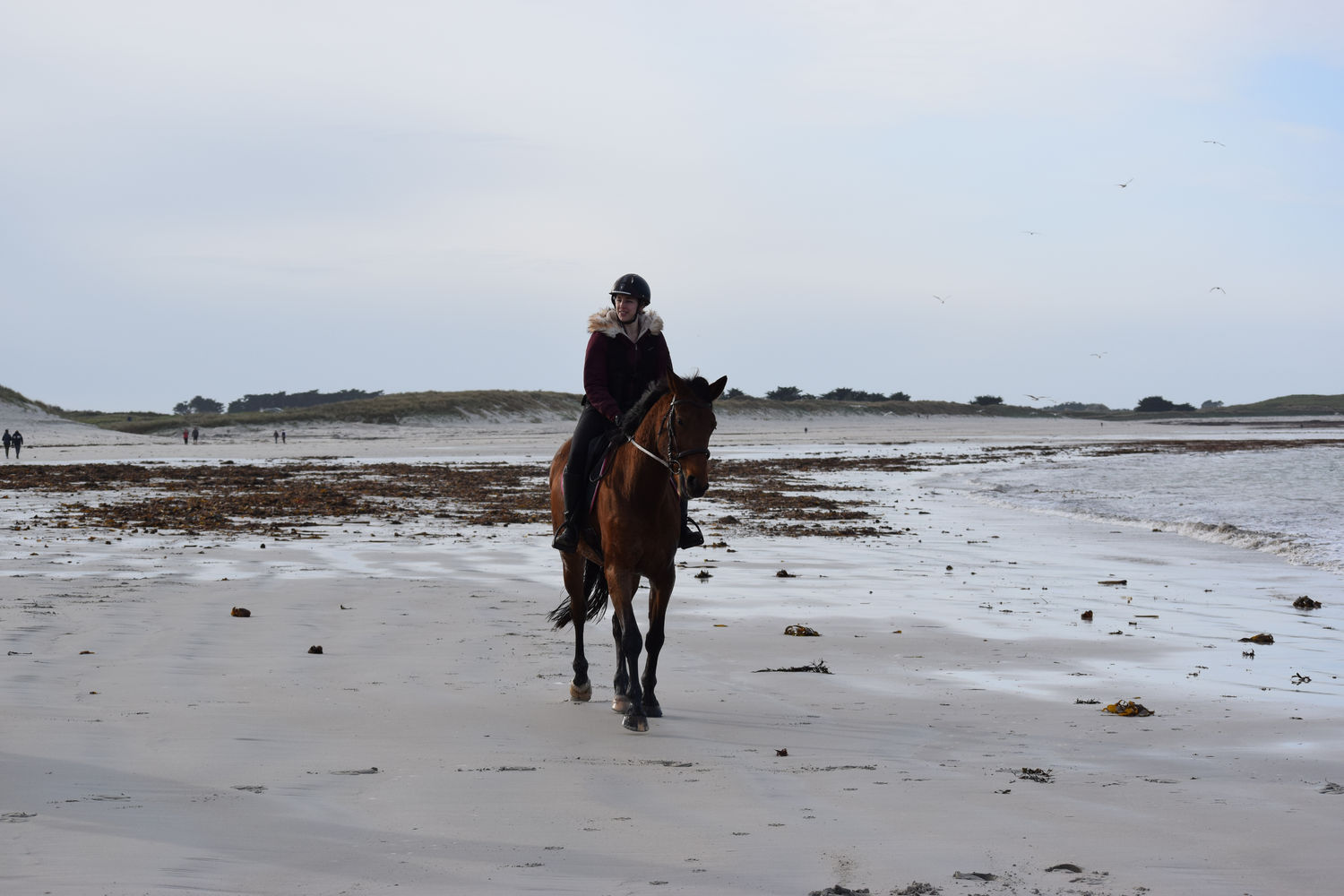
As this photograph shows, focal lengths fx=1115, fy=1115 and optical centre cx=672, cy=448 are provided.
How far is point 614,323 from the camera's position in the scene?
25.7 ft

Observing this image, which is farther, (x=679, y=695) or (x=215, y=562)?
(x=215, y=562)

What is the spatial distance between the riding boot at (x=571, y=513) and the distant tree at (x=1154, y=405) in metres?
174

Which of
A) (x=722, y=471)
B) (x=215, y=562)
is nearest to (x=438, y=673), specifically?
(x=215, y=562)

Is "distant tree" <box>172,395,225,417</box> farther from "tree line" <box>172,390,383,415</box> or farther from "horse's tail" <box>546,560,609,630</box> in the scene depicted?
"horse's tail" <box>546,560,609,630</box>

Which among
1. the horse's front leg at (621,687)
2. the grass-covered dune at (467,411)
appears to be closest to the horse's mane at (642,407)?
the horse's front leg at (621,687)

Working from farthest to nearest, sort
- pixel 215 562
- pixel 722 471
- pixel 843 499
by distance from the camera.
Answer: pixel 722 471 < pixel 843 499 < pixel 215 562

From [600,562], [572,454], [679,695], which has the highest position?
[572,454]

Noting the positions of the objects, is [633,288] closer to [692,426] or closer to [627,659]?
[692,426]

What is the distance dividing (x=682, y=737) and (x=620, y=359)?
9.06 feet

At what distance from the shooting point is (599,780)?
548cm

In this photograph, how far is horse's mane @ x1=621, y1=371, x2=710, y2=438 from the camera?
6.95m

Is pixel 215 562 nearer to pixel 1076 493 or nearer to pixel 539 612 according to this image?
pixel 539 612

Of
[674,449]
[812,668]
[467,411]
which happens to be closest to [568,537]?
[674,449]

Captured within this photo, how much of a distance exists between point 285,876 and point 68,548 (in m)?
12.7
